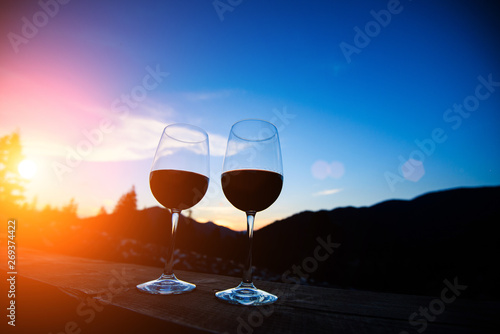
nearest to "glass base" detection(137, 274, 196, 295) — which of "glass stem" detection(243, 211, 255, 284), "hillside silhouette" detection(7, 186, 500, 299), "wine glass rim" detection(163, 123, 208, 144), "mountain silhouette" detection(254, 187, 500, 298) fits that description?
"glass stem" detection(243, 211, 255, 284)

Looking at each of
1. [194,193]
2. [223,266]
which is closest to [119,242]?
[223,266]

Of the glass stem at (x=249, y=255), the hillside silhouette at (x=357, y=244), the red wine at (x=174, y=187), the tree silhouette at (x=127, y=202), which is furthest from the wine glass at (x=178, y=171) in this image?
the tree silhouette at (x=127, y=202)

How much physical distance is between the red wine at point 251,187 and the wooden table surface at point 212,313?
2.02 ft

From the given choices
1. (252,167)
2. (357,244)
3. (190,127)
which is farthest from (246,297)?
(357,244)

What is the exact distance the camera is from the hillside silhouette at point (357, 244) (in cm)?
789

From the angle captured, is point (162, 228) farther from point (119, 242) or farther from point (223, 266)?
point (223, 266)

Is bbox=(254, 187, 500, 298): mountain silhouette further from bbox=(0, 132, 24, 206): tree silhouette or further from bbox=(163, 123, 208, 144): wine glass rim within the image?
bbox=(0, 132, 24, 206): tree silhouette

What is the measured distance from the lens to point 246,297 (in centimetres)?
124

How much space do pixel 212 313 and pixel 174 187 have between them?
41.3 inches

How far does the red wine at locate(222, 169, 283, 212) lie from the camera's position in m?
1.68

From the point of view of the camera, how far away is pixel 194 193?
1.91 m

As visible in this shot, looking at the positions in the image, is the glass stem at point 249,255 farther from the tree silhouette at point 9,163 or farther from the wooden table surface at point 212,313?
the tree silhouette at point 9,163

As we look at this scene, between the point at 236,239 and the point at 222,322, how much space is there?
8.66 meters

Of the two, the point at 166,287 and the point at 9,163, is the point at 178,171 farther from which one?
the point at 9,163
